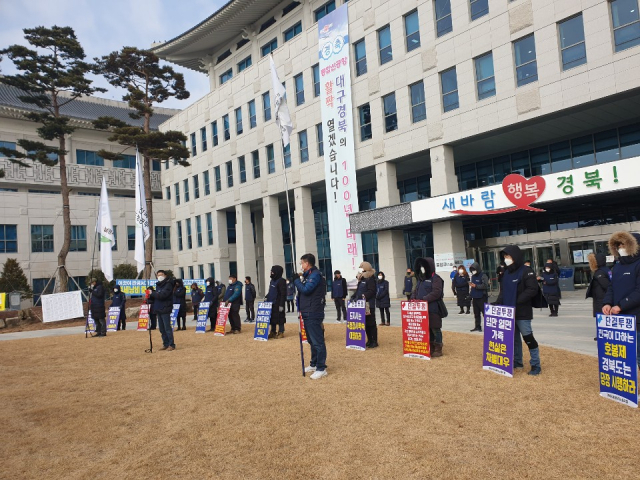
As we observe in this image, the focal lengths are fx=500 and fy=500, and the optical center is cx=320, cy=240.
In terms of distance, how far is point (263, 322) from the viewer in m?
14.0

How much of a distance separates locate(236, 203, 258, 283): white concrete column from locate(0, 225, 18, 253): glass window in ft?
67.2

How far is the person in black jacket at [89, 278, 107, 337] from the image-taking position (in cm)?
1789

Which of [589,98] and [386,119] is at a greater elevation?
[386,119]

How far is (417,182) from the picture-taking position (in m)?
33.3

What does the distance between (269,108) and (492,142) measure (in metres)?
18.2

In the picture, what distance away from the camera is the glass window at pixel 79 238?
48.4 metres

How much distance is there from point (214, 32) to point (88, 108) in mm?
23082

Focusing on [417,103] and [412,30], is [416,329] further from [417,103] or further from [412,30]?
[412,30]

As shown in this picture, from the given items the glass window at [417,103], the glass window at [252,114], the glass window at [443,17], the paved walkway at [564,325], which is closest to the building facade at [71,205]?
the glass window at [252,114]

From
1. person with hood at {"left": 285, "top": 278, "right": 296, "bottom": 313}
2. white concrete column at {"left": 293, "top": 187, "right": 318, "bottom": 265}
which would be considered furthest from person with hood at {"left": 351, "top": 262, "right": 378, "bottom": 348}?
white concrete column at {"left": 293, "top": 187, "right": 318, "bottom": 265}

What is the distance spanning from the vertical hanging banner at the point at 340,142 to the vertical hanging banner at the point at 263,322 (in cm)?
1497

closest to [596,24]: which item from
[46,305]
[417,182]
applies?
[417,182]

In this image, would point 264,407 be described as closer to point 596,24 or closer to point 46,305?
point 596,24

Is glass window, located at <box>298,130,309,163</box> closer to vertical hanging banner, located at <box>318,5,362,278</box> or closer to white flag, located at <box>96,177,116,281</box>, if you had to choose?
vertical hanging banner, located at <box>318,5,362,278</box>
